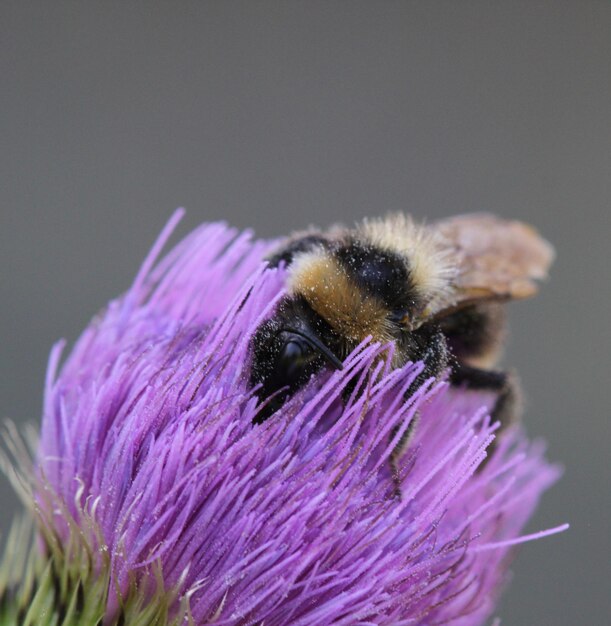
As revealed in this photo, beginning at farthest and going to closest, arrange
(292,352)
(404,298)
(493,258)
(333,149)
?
1. (333,149)
2. (493,258)
3. (404,298)
4. (292,352)

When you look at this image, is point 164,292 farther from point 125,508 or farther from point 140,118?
point 140,118

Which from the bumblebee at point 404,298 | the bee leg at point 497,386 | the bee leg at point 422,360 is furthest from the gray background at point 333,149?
the bee leg at point 422,360

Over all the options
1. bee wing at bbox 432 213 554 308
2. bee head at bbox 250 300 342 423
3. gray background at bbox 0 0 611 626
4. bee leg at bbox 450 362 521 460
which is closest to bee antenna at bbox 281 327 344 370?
bee head at bbox 250 300 342 423

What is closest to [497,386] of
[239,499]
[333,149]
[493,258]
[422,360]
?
[493,258]

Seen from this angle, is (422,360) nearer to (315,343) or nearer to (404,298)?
(404,298)

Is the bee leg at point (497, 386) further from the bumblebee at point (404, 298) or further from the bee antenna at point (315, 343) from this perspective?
the bee antenna at point (315, 343)
